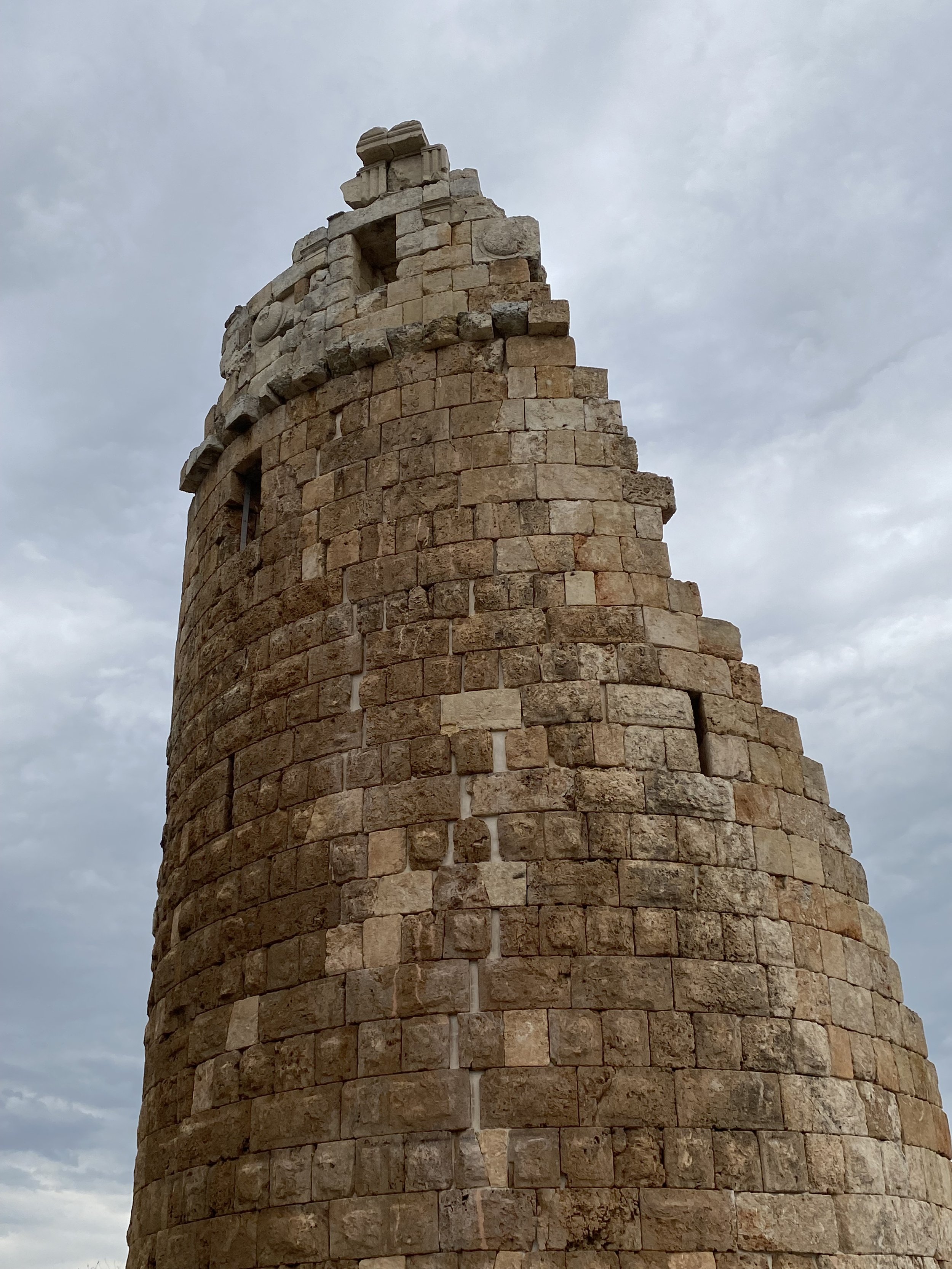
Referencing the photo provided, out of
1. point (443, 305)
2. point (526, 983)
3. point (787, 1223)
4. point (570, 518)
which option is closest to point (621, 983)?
point (526, 983)

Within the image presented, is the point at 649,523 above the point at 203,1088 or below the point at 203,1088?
above

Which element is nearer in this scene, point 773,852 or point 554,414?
point 773,852

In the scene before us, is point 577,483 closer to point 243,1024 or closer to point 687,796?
point 687,796

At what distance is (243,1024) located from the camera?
634cm

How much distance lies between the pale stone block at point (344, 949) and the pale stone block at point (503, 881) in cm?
66

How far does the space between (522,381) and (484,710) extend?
1995 mm

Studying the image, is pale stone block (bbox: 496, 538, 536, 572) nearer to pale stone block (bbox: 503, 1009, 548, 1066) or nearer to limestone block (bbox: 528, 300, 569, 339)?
limestone block (bbox: 528, 300, 569, 339)

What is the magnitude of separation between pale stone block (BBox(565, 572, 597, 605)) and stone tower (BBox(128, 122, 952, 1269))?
5 centimetres

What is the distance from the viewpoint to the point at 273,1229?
18.7 feet

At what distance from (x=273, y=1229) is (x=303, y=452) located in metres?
4.20

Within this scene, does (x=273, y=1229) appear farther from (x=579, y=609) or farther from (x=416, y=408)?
(x=416, y=408)

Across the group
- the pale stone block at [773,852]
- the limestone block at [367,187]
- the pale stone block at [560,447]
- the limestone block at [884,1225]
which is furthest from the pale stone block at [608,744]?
the limestone block at [367,187]

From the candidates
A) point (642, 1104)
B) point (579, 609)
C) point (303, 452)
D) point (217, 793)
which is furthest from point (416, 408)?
point (642, 1104)

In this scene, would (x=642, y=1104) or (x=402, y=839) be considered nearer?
(x=642, y=1104)
